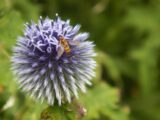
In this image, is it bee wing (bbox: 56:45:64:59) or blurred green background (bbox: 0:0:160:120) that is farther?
blurred green background (bbox: 0:0:160:120)

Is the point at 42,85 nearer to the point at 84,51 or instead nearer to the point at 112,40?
the point at 84,51

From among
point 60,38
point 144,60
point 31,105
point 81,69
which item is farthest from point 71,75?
point 144,60

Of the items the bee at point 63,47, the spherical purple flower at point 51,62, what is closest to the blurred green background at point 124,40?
the spherical purple flower at point 51,62

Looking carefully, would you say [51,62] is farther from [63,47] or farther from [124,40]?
[124,40]

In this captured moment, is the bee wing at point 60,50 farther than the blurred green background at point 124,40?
No

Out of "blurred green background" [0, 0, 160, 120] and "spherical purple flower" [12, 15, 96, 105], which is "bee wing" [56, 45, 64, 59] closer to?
"spherical purple flower" [12, 15, 96, 105]

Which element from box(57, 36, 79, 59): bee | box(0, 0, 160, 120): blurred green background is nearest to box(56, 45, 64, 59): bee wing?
box(57, 36, 79, 59): bee

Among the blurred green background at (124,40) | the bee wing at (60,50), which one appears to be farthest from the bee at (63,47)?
the blurred green background at (124,40)

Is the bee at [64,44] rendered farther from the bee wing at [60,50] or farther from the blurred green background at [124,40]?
the blurred green background at [124,40]

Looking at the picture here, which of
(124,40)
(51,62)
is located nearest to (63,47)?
(51,62)
